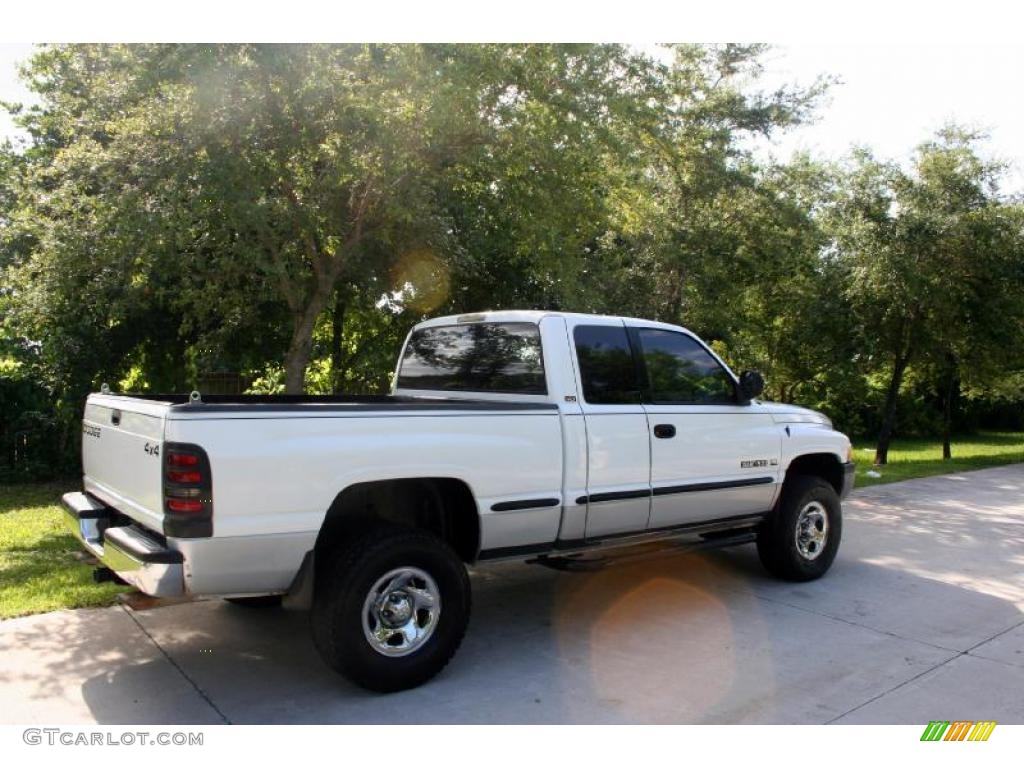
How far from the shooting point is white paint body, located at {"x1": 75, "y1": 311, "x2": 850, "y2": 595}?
3.76 meters

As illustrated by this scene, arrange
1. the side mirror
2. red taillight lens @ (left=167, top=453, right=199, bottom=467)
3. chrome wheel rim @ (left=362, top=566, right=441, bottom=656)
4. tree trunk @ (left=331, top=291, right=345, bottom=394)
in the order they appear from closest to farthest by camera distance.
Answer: red taillight lens @ (left=167, top=453, right=199, bottom=467) → chrome wheel rim @ (left=362, top=566, right=441, bottom=656) → the side mirror → tree trunk @ (left=331, top=291, right=345, bottom=394)

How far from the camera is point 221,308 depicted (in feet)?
30.4

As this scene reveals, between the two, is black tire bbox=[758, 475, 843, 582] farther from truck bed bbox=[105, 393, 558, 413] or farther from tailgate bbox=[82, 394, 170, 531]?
tailgate bbox=[82, 394, 170, 531]

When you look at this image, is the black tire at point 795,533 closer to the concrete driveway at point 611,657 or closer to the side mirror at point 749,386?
the concrete driveway at point 611,657

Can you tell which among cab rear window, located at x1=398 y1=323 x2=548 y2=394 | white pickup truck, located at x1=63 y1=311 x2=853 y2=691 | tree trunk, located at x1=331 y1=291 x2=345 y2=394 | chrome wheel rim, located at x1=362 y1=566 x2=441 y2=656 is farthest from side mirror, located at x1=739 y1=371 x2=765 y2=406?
tree trunk, located at x1=331 y1=291 x2=345 y2=394

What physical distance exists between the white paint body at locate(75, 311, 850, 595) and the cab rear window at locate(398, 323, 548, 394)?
7 cm

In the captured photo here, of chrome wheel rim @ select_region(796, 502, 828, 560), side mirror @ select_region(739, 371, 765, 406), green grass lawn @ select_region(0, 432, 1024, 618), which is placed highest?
side mirror @ select_region(739, 371, 765, 406)

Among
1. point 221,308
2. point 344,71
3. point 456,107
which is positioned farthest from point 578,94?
point 221,308

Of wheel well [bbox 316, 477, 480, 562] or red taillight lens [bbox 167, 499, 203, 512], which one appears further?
wheel well [bbox 316, 477, 480, 562]

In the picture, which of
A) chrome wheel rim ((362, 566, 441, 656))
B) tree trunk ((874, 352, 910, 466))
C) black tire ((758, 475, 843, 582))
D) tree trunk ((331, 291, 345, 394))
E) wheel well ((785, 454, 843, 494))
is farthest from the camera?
tree trunk ((874, 352, 910, 466))

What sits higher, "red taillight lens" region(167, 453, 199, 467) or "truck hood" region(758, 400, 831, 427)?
"truck hood" region(758, 400, 831, 427)

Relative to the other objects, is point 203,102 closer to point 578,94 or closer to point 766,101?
point 578,94

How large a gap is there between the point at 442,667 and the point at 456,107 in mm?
4843

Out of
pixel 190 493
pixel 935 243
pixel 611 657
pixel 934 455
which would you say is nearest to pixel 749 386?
pixel 611 657
